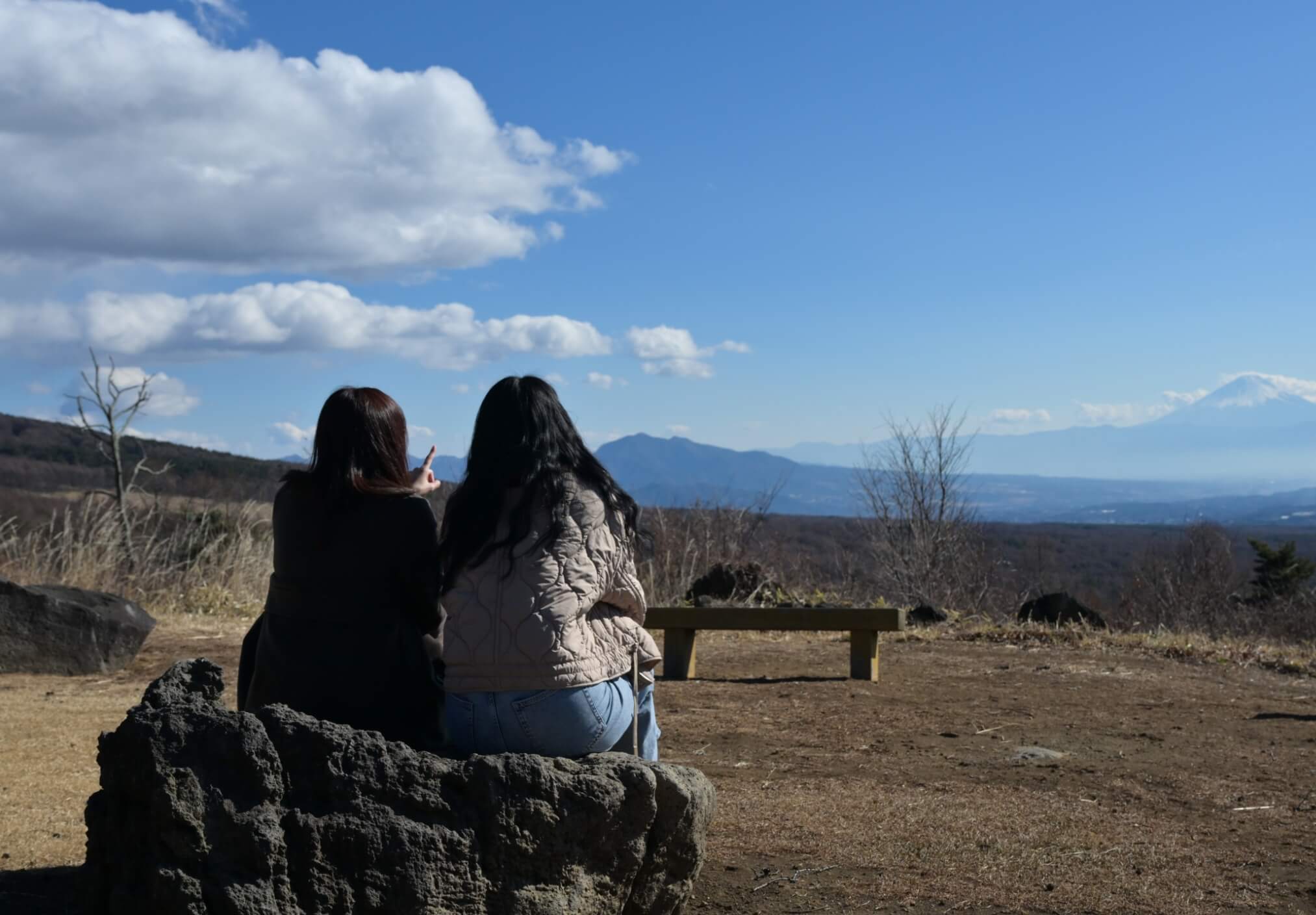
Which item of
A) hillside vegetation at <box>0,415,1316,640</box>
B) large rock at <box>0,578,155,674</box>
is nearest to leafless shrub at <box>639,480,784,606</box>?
hillside vegetation at <box>0,415,1316,640</box>

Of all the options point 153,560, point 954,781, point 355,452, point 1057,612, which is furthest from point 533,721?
point 153,560

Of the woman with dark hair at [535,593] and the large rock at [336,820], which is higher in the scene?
the woman with dark hair at [535,593]

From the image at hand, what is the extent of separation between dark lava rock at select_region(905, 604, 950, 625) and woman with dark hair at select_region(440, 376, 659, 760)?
9311 mm

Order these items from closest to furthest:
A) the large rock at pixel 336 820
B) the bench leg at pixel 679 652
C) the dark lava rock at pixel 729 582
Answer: the large rock at pixel 336 820, the bench leg at pixel 679 652, the dark lava rock at pixel 729 582

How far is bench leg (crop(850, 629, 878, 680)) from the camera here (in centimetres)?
885

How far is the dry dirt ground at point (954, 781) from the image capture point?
415cm

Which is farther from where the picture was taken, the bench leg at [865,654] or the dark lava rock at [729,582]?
the dark lava rock at [729,582]

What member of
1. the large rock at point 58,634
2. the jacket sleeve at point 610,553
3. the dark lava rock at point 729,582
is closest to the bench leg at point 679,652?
the large rock at point 58,634

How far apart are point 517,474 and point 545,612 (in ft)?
1.31

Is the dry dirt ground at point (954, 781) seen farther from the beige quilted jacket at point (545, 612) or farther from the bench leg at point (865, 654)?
the beige quilted jacket at point (545, 612)

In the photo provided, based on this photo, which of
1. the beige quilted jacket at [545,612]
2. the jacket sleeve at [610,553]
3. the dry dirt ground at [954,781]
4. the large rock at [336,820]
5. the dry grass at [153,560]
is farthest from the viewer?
the dry grass at [153,560]

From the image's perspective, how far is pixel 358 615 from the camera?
3504mm

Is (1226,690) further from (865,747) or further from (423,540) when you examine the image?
(423,540)

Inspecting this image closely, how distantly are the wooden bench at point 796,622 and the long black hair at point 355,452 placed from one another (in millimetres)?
5251
